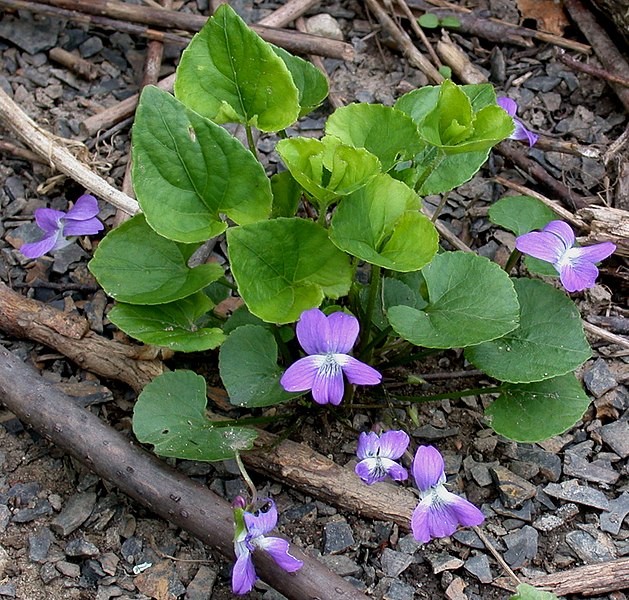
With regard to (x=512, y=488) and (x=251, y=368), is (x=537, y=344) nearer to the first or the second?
(x=512, y=488)

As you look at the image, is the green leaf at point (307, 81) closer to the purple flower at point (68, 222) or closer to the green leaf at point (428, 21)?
the purple flower at point (68, 222)

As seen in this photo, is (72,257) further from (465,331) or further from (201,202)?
(465,331)

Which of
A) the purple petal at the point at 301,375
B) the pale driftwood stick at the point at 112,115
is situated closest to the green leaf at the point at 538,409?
the purple petal at the point at 301,375

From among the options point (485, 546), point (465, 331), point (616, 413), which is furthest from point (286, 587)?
point (616, 413)

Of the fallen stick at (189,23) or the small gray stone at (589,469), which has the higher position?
the small gray stone at (589,469)

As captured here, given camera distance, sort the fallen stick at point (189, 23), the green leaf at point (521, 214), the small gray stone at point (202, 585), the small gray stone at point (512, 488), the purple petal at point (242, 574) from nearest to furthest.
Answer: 1. the purple petal at point (242, 574)
2. the small gray stone at point (202, 585)
3. the small gray stone at point (512, 488)
4. the green leaf at point (521, 214)
5. the fallen stick at point (189, 23)

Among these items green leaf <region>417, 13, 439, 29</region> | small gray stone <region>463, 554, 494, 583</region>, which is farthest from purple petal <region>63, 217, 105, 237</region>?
green leaf <region>417, 13, 439, 29</region>
